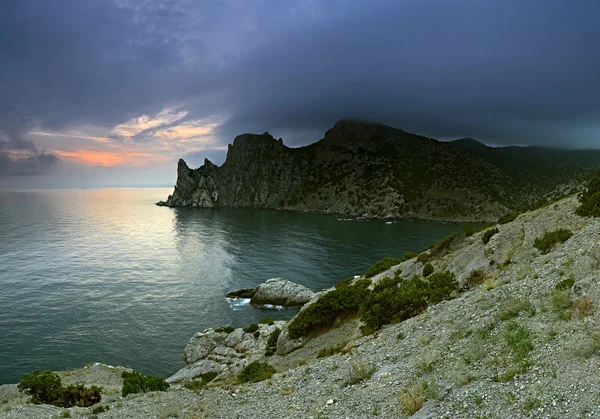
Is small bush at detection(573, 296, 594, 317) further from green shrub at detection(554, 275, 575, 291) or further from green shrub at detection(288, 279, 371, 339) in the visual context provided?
green shrub at detection(288, 279, 371, 339)

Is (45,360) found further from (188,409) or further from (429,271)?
(429,271)

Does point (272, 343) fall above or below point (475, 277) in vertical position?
below

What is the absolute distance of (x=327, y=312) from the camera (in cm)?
3272

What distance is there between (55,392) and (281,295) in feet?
120

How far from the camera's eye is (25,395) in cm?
2419

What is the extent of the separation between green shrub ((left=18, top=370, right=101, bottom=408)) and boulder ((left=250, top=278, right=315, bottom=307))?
34735 millimetres

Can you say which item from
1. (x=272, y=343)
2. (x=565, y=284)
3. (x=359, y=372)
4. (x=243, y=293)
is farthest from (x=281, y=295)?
(x=565, y=284)

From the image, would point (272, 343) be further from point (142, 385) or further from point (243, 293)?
point (243, 293)

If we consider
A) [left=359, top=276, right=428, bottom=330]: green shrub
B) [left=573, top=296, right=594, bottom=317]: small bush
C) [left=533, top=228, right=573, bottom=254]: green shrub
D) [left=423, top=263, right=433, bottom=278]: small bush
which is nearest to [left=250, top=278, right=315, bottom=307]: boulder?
[left=423, top=263, right=433, bottom=278]: small bush

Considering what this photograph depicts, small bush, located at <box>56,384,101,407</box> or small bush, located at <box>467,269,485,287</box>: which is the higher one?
small bush, located at <box>467,269,485,287</box>

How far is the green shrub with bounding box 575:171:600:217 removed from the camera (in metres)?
22.4

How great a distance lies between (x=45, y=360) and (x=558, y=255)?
167 feet

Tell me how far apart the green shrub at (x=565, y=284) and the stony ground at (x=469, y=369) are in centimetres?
33

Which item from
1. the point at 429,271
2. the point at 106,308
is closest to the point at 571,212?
the point at 429,271
